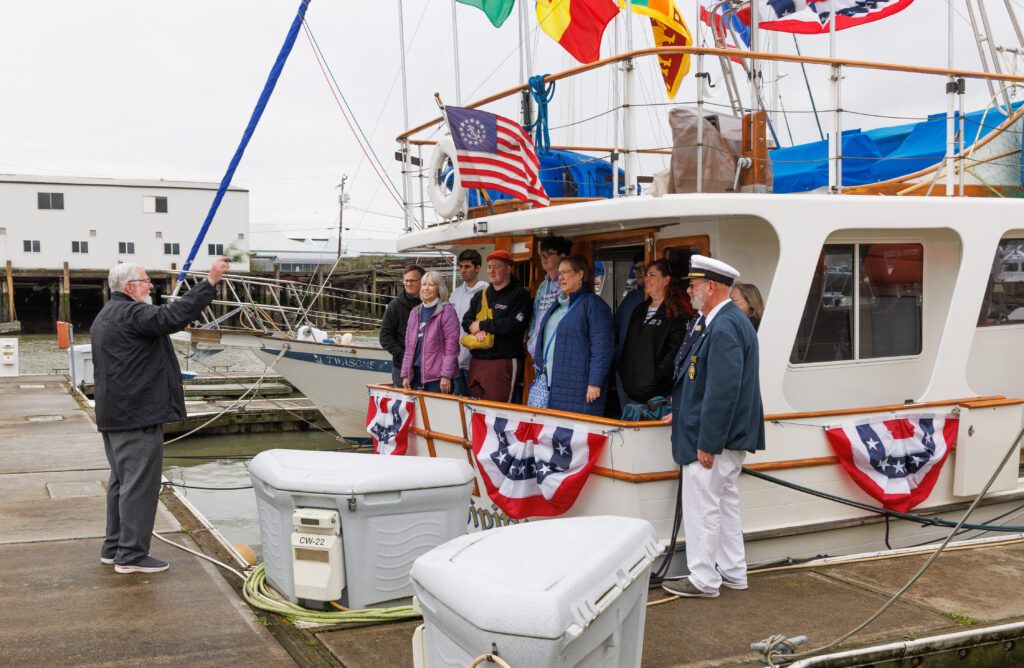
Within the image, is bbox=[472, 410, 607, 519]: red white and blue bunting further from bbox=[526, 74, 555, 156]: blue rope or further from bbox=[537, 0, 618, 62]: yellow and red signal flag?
bbox=[537, 0, 618, 62]: yellow and red signal flag

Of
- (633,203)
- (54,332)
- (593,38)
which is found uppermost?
(593,38)

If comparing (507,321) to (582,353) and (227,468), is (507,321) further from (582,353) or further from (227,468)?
(227,468)

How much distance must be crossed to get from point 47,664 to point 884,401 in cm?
542

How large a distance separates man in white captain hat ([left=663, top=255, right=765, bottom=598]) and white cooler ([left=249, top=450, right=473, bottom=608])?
123 cm

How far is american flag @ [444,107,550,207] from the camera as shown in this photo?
639cm

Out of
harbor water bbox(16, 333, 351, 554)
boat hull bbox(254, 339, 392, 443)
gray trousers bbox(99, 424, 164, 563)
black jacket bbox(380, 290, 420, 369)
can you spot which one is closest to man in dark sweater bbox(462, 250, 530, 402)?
black jacket bbox(380, 290, 420, 369)

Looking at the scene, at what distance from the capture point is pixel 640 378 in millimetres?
5844

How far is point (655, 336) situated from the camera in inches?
226

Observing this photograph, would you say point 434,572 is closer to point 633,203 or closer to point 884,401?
point 633,203

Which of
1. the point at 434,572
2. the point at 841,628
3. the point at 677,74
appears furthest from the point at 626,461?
the point at 677,74

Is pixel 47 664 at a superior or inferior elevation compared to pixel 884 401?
inferior

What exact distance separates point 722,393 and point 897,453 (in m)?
1.86

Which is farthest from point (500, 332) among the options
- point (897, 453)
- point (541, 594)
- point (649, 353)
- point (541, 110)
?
point (541, 594)

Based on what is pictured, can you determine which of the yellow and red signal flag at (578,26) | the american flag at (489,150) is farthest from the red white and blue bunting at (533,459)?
the yellow and red signal flag at (578,26)
